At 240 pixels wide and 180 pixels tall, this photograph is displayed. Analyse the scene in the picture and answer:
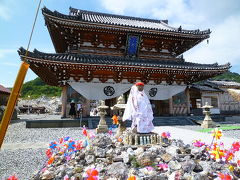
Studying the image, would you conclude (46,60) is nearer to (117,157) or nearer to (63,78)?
(63,78)

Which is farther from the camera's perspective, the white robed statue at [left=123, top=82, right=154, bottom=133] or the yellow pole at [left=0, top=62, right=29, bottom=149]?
the white robed statue at [left=123, top=82, right=154, bottom=133]

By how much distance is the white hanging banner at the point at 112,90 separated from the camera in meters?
11.2

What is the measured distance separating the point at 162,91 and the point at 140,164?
1000 centimetres

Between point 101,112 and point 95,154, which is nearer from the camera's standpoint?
point 95,154

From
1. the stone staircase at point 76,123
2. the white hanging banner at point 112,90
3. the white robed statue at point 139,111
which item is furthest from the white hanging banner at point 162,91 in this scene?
the white robed statue at point 139,111

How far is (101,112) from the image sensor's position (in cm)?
881

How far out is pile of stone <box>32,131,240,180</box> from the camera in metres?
3.08

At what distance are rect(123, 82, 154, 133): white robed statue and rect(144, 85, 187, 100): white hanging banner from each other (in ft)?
26.3

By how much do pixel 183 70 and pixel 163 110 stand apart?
419 centimetres

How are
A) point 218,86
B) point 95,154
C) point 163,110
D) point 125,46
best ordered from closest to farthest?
point 95,154 → point 125,46 → point 163,110 → point 218,86

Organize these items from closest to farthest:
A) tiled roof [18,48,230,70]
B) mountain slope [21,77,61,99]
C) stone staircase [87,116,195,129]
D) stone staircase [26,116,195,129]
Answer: tiled roof [18,48,230,70]
stone staircase [26,116,195,129]
stone staircase [87,116,195,129]
mountain slope [21,77,61,99]

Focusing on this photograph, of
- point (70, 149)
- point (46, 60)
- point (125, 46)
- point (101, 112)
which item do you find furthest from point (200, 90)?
point (70, 149)

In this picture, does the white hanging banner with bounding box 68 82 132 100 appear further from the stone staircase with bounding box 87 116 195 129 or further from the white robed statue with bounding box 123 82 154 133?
the white robed statue with bounding box 123 82 154 133

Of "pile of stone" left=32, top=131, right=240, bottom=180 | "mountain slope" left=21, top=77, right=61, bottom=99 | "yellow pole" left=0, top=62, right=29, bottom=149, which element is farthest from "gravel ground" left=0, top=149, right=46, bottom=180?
"mountain slope" left=21, top=77, right=61, bottom=99
